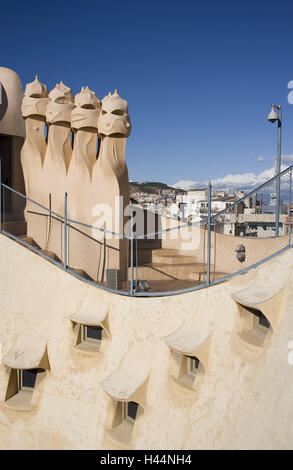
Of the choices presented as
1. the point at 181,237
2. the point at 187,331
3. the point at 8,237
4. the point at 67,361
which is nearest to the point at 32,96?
the point at 8,237

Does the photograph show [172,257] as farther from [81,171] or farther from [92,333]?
[92,333]

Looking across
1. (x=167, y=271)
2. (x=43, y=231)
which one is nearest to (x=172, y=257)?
(x=167, y=271)

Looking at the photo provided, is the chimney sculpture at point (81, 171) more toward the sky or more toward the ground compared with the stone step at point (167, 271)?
more toward the sky

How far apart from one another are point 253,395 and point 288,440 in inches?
27.4

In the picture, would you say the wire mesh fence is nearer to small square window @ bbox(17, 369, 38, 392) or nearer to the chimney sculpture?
the chimney sculpture

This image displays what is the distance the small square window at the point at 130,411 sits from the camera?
6753 millimetres

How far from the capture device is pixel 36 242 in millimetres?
11141

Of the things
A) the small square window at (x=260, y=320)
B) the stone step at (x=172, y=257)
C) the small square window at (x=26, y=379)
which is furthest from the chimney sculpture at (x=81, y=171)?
the small square window at (x=260, y=320)

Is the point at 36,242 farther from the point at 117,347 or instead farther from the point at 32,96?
the point at 117,347

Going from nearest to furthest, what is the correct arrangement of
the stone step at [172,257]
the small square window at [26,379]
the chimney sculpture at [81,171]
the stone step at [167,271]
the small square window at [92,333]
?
1. the small square window at [92,333]
2. the small square window at [26,379]
3. the chimney sculpture at [81,171]
4. the stone step at [167,271]
5. the stone step at [172,257]

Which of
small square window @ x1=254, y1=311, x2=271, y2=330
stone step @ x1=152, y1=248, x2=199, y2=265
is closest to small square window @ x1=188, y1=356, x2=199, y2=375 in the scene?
small square window @ x1=254, y1=311, x2=271, y2=330

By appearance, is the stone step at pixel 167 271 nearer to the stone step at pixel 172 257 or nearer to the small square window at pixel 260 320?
the stone step at pixel 172 257

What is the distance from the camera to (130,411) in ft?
22.4

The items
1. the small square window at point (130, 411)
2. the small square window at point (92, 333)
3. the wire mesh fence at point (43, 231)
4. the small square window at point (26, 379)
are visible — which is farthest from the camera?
the wire mesh fence at point (43, 231)
